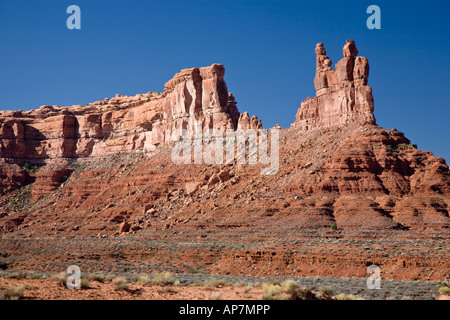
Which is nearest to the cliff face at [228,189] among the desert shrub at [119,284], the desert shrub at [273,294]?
the desert shrub at [119,284]

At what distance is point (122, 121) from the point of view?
3957 inches

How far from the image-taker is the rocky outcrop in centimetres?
6744

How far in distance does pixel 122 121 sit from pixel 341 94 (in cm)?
4607

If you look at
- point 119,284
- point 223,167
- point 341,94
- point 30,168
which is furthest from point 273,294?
point 30,168

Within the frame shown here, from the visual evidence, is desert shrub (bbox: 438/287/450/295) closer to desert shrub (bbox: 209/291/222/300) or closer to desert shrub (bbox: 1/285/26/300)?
desert shrub (bbox: 209/291/222/300)

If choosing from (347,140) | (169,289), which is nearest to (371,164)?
(347,140)

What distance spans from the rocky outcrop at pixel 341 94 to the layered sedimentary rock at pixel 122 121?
1374cm

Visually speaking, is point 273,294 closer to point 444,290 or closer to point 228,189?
point 444,290

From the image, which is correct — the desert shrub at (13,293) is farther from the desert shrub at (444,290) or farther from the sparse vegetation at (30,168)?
the sparse vegetation at (30,168)

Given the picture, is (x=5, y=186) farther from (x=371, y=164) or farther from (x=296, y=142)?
(x=371, y=164)

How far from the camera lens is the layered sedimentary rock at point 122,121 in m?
84.7

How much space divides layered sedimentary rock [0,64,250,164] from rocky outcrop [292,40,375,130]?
1374 centimetres

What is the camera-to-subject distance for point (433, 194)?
5225 centimetres
